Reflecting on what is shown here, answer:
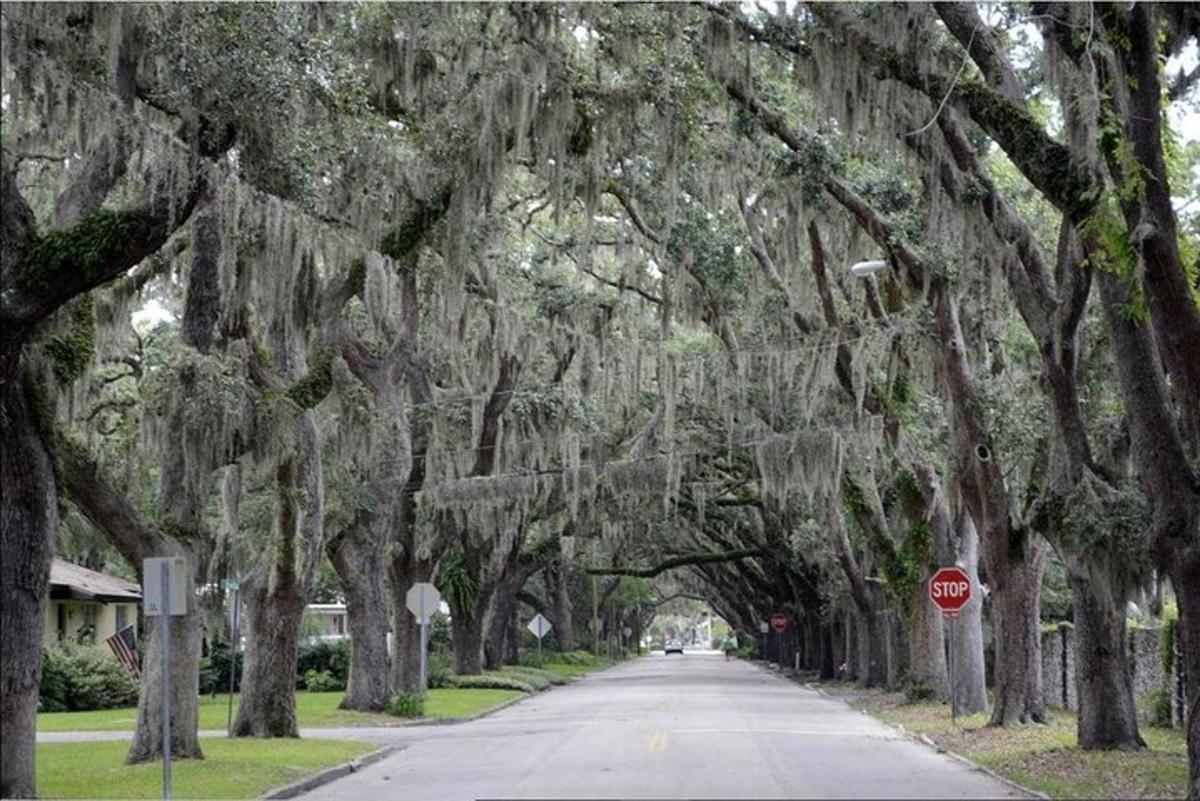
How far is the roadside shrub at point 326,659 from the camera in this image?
43781 millimetres

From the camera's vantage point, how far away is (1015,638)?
2219cm

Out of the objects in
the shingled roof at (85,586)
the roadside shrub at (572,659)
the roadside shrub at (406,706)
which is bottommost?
the roadside shrub at (572,659)

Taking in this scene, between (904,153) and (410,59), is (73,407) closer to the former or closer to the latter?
(410,59)

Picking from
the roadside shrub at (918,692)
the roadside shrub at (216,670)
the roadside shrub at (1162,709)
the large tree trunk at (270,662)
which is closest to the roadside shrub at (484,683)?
the roadside shrub at (216,670)

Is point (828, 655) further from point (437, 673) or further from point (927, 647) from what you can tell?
point (927, 647)

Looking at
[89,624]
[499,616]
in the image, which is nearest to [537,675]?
[499,616]

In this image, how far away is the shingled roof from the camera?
3647 centimetres

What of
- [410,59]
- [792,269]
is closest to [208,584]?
[792,269]

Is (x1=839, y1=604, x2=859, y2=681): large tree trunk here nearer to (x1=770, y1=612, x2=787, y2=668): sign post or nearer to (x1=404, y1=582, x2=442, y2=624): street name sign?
(x1=770, y1=612, x2=787, y2=668): sign post

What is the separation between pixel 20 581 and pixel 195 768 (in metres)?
4.83

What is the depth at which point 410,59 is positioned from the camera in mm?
18312

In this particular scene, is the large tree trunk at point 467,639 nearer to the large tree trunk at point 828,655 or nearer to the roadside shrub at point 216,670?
the roadside shrub at point 216,670

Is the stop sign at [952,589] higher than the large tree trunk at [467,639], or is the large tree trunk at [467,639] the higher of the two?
the stop sign at [952,589]

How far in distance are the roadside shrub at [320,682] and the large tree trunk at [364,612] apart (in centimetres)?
1193
